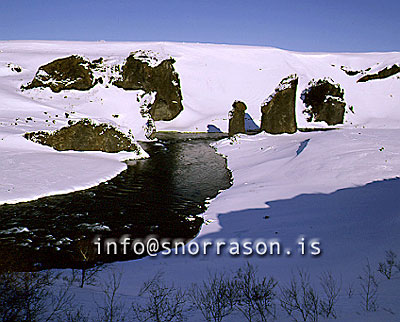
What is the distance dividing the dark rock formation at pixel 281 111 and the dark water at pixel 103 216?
13091 mm

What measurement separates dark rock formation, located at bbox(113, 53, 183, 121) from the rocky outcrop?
1745cm

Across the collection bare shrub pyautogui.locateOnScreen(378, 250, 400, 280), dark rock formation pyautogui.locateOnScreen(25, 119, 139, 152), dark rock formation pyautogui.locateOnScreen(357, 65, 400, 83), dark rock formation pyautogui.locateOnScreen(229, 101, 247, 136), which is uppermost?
dark rock formation pyautogui.locateOnScreen(357, 65, 400, 83)

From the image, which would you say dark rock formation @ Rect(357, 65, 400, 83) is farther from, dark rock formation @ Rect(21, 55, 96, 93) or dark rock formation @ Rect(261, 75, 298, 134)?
dark rock formation @ Rect(21, 55, 96, 93)

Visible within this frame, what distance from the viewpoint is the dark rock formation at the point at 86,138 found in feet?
64.6

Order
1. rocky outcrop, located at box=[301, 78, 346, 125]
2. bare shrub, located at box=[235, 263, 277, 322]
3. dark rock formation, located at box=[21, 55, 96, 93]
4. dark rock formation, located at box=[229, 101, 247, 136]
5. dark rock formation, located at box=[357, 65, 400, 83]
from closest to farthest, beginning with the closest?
bare shrub, located at box=[235, 263, 277, 322] < dark rock formation, located at box=[229, 101, 247, 136] < dark rock formation, located at box=[21, 55, 96, 93] < rocky outcrop, located at box=[301, 78, 346, 125] < dark rock formation, located at box=[357, 65, 400, 83]

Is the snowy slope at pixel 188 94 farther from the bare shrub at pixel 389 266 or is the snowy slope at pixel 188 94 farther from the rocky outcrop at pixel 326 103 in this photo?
the bare shrub at pixel 389 266

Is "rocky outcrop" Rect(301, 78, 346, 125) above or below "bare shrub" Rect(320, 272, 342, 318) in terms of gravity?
above

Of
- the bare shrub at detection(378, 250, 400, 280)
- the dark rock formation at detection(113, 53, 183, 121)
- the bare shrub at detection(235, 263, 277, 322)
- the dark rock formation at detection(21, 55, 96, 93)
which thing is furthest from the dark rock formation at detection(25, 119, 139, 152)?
the bare shrub at detection(378, 250, 400, 280)

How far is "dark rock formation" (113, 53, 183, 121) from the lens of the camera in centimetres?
3822

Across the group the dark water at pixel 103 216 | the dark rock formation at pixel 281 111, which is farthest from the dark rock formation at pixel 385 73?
the dark water at pixel 103 216

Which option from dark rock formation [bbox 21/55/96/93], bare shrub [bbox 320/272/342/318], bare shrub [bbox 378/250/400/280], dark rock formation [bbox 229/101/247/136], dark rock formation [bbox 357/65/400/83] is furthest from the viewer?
dark rock formation [bbox 357/65/400/83]

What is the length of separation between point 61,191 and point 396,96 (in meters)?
53.5

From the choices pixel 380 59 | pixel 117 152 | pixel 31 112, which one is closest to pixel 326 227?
pixel 117 152

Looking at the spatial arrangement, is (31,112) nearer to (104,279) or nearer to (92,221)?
(92,221)
